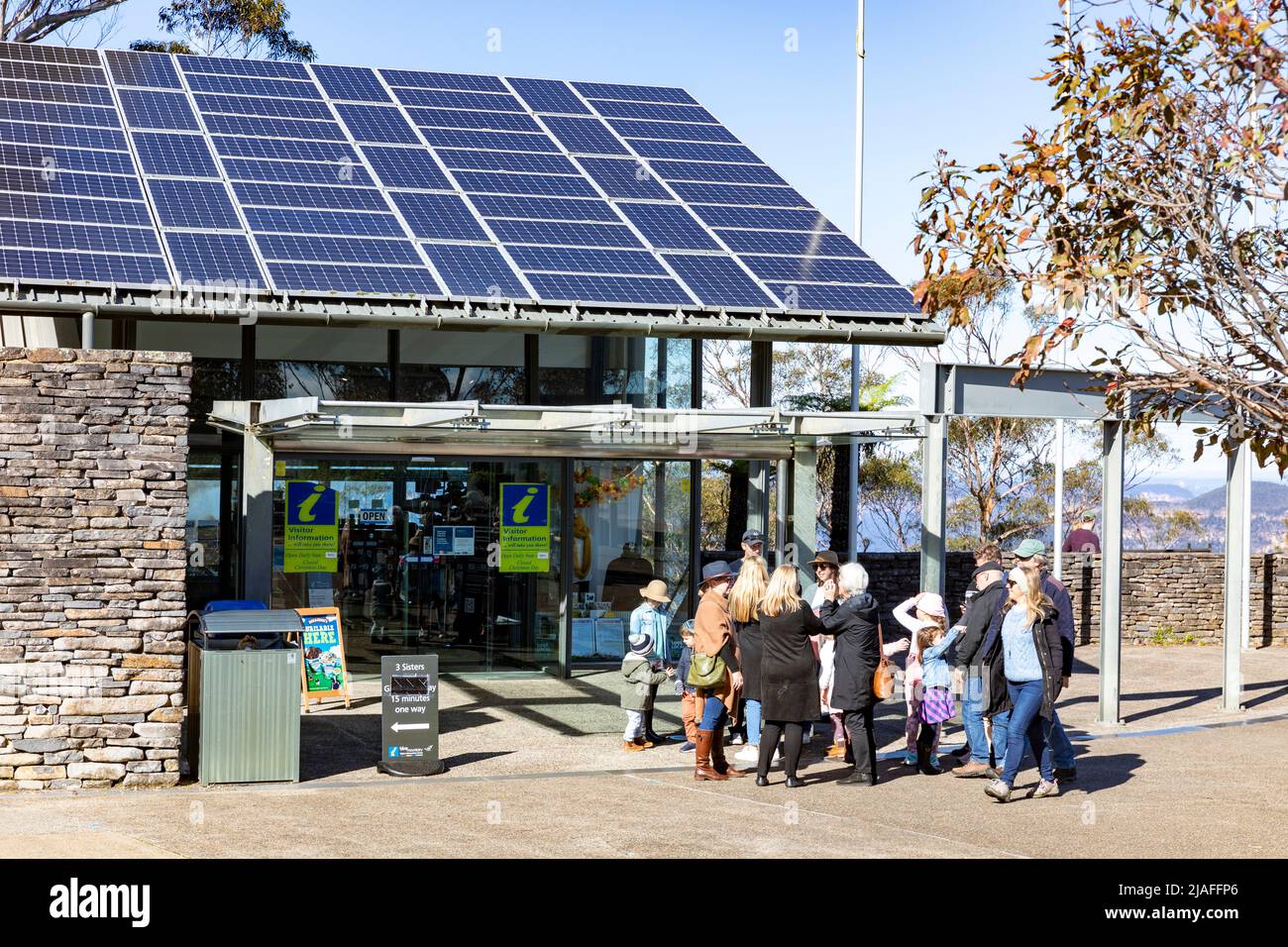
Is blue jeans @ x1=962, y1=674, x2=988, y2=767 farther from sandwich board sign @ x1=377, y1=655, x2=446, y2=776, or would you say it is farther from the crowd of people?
sandwich board sign @ x1=377, y1=655, x2=446, y2=776

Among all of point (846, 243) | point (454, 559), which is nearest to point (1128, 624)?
point (846, 243)

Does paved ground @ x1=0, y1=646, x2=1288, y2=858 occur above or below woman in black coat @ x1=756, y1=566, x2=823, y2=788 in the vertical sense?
below

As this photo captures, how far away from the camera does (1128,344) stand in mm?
9539

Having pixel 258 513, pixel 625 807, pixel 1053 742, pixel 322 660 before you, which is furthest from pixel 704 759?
pixel 322 660

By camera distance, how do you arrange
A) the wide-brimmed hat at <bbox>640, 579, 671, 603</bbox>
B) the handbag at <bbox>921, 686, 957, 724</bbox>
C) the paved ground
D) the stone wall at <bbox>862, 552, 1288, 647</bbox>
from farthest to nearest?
1. the stone wall at <bbox>862, 552, 1288, 647</bbox>
2. the wide-brimmed hat at <bbox>640, 579, 671, 603</bbox>
3. the handbag at <bbox>921, 686, 957, 724</bbox>
4. the paved ground

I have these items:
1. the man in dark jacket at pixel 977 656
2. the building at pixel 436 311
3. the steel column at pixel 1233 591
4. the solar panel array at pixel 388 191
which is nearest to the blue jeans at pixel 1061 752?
the man in dark jacket at pixel 977 656

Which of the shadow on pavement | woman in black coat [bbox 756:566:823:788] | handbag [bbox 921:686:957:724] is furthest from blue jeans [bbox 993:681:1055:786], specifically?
the shadow on pavement

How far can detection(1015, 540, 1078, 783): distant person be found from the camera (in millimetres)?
11180

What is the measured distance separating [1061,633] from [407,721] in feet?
17.5

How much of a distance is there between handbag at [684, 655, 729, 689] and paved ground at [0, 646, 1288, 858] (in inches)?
32.1

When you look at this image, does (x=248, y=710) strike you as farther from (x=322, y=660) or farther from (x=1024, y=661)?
(x=1024, y=661)

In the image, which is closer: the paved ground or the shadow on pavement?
the paved ground
